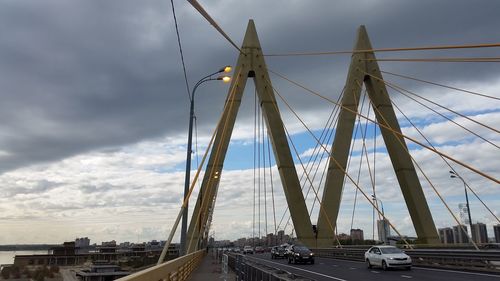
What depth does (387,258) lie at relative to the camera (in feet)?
81.5

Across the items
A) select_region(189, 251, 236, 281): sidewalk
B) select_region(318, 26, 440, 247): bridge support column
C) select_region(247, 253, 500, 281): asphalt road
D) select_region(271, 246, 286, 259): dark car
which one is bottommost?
select_region(189, 251, 236, 281): sidewalk

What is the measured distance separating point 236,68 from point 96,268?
55108 mm

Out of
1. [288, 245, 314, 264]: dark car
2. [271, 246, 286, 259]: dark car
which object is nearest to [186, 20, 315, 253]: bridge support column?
[271, 246, 286, 259]: dark car

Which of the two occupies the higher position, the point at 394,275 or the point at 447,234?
the point at 447,234

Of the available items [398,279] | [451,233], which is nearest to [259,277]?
[398,279]

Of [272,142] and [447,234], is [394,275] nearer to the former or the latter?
[272,142]

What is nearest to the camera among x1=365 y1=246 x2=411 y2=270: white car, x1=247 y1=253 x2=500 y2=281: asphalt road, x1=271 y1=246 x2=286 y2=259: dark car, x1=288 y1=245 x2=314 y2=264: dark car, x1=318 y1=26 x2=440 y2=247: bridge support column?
x1=247 y1=253 x2=500 y2=281: asphalt road

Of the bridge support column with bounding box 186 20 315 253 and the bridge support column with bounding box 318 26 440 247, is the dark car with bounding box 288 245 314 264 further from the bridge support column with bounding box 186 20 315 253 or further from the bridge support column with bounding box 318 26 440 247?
the bridge support column with bounding box 318 26 440 247

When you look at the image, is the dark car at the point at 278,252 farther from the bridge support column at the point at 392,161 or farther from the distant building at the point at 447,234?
the distant building at the point at 447,234

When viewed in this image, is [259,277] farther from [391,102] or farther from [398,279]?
[391,102]

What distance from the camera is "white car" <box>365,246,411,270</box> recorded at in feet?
80.4

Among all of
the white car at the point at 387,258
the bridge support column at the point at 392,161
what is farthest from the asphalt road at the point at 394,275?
the bridge support column at the point at 392,161

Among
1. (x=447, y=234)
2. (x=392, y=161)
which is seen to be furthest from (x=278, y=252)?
(x=447, y=234)

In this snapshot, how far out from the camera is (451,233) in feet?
260
